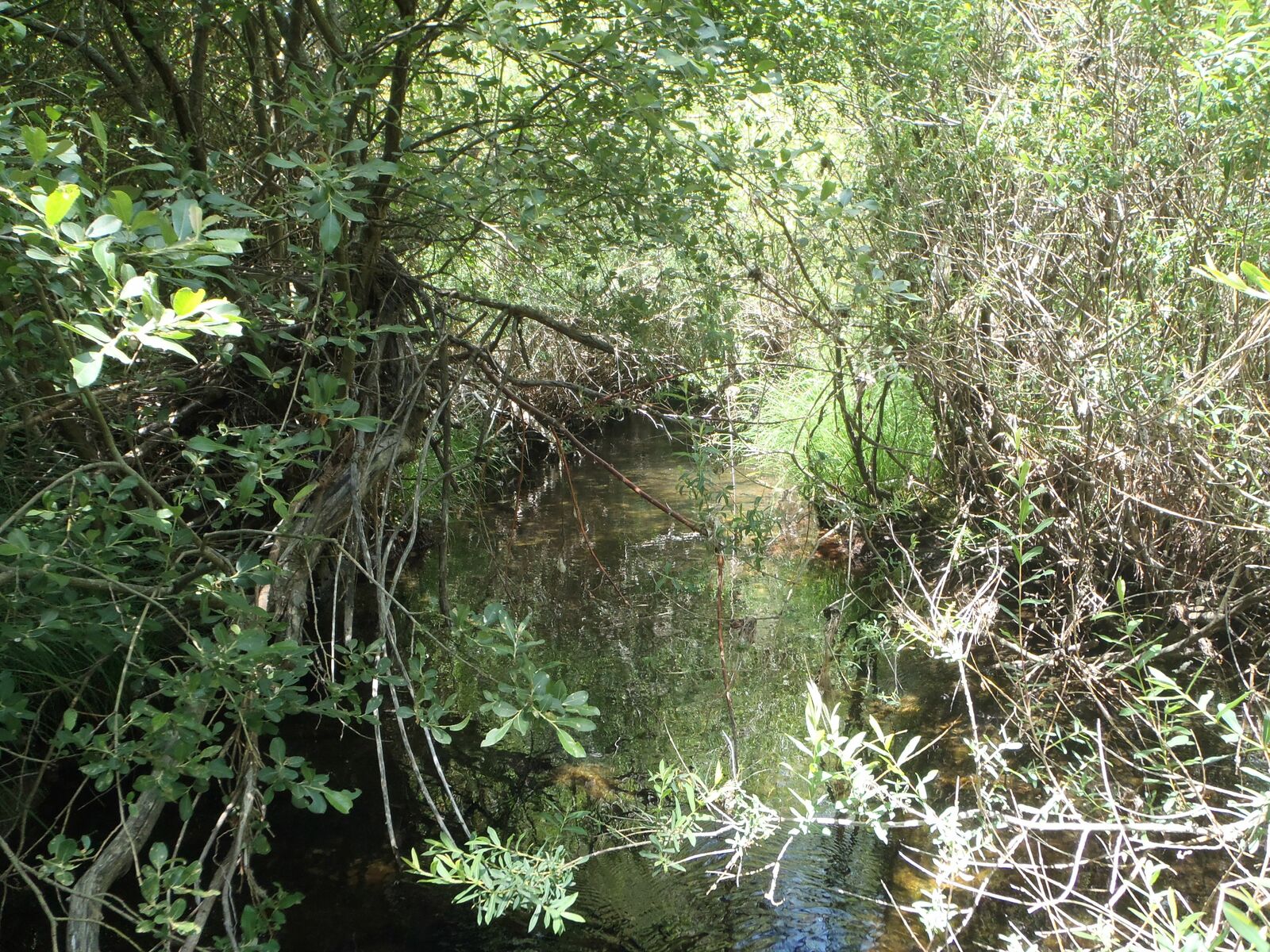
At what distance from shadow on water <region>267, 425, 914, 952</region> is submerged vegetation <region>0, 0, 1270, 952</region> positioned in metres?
0.10

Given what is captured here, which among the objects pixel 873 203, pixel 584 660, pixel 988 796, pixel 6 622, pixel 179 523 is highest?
pixel 873 203

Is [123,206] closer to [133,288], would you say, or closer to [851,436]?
[133,288]

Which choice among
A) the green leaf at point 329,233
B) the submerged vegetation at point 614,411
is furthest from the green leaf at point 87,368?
the green leaf at point 329,233

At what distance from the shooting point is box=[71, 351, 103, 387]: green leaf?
1.33m

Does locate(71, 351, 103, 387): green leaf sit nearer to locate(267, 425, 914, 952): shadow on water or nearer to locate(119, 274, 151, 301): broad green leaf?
locate(119, 274, 151, 301): broad green leaf

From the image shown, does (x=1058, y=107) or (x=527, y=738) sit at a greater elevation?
(x=1058, y=107)

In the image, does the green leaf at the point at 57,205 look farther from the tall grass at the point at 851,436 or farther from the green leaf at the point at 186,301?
the tall grass at the point at 851,436

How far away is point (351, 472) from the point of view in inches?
130

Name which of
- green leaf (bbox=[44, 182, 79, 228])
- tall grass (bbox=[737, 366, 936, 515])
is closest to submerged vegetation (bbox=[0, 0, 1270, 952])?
green leaf (bbox=[44, 182, 79, 228])

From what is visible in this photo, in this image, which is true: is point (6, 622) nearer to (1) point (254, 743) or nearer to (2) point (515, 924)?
(1) point (254, 743)

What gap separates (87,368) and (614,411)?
117 inches

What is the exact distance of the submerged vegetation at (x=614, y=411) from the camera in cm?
228

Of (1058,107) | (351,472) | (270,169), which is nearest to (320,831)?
(351,472)

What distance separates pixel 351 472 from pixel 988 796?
7.49 feet
